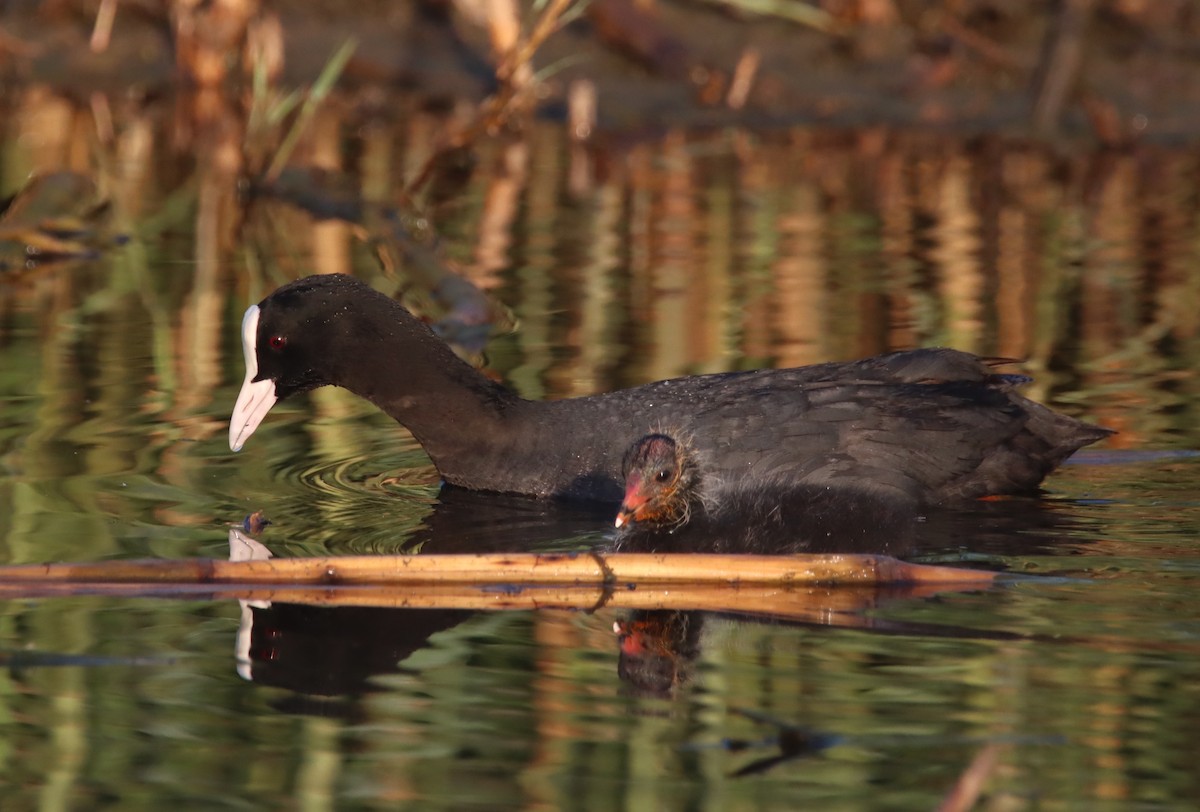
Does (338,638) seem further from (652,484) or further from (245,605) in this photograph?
(652,484)

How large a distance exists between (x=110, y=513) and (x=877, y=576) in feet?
7.14

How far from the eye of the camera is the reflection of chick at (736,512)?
17.0ft

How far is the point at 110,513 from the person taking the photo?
5.61m

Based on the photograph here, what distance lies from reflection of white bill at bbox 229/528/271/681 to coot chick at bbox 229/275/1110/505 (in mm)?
701

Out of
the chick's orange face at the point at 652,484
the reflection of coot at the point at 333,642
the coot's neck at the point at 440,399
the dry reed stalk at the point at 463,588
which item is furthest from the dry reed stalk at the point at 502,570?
the coot's neck at the point at 440,399

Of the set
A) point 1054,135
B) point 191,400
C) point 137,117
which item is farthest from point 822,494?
point 137,117

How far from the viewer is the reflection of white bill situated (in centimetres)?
423

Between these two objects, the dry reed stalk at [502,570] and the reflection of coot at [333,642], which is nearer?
the reflection of coot at [333,642]

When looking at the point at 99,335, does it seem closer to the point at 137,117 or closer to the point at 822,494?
the point at 822,494

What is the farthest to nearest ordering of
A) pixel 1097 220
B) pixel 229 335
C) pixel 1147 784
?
pixel 1097 220 < pixel 229 335 < pixel 1147 784

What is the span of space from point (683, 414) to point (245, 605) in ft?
5.25

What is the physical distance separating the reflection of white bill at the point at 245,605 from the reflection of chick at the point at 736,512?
3.07 ft

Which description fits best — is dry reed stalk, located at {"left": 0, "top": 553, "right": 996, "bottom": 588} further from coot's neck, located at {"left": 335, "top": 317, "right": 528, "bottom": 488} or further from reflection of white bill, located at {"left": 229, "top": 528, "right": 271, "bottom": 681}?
coot's neck, located at {"left": 335, "top": 317, "right": 528, "bottom": 488}

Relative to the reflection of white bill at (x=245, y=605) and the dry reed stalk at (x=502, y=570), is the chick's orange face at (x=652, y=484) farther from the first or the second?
the reflection of white bill at (x=245, y=605)
